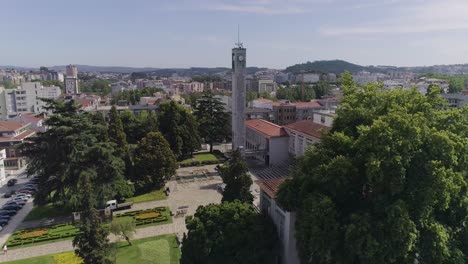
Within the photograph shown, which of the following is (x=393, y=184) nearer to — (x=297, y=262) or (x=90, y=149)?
(x=297, y=262)

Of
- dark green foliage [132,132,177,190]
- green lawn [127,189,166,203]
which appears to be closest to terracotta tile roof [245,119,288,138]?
dark green foliage [132,132,177,190]

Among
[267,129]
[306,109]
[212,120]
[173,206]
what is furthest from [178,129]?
[306,109]

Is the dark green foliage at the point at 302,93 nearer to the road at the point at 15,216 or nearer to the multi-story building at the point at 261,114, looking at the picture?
the multi-story building at the point at 261,114

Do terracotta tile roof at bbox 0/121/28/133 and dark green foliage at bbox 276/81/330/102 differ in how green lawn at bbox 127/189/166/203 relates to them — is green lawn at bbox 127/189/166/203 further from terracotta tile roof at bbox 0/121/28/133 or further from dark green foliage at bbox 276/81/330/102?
dark green foliage at bbox 276/81/330/102

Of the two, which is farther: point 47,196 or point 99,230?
point 47,196

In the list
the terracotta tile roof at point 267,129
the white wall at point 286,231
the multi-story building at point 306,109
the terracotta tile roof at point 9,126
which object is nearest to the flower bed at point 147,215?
the white wall at point 286,231

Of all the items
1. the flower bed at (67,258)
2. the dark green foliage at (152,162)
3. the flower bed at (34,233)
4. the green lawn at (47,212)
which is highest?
the dark green foliage at (152,162)

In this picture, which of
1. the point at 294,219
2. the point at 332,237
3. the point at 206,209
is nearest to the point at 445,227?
the point at 332,237

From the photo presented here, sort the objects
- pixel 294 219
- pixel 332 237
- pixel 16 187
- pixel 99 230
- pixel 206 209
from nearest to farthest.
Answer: pixel 332 237, pixel 99 230, pixel 294 219, pixel 206 209, pixel 16 187
